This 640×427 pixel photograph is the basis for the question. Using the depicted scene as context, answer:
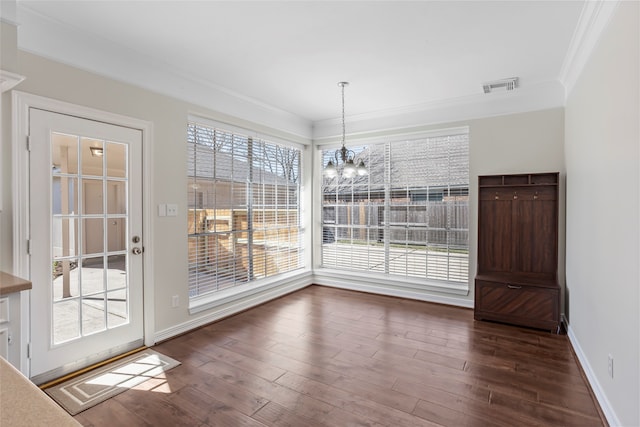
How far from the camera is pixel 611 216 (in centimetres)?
210

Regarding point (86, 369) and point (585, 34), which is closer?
point (585, 34)

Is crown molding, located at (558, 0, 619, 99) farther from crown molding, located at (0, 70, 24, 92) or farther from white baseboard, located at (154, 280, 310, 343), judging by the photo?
white baseboard, located at (154, 280, 310, 343)

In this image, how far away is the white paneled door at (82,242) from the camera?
255 centimetres

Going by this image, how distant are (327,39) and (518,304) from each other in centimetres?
344

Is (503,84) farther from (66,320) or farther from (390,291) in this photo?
(66,320)

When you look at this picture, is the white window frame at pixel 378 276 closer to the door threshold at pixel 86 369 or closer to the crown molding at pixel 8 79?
the door threshold at pixel 86 369

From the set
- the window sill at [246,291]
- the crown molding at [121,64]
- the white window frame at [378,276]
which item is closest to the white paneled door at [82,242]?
the crown molding at [121,64]

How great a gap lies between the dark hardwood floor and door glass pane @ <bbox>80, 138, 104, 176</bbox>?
5.78 feet

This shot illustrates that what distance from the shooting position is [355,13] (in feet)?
7.99

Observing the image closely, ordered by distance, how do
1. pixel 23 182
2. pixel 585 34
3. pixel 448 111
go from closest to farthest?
pixel 23 182
pixel 585 34
pixel 448 111

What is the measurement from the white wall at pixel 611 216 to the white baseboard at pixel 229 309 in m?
3.55

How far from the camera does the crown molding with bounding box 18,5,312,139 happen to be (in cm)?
248

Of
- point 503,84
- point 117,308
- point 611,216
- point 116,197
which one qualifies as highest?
point 503,84

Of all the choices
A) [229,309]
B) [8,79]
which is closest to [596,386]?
[229,309]
